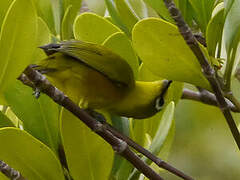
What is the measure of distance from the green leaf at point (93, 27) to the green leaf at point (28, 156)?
1.01 ft

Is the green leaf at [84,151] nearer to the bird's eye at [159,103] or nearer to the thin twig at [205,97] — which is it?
the bird's eye at [159,103]

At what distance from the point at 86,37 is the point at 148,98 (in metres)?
0.24

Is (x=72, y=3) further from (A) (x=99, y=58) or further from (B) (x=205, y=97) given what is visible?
(B) (x=205, y=97)

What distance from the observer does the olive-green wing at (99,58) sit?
4.34 feet

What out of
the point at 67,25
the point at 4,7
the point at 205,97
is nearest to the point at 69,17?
the point at 67,25

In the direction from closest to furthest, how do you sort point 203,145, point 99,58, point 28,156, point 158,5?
point 28,156 → point 158,5 → point 99,58 → point 203,145

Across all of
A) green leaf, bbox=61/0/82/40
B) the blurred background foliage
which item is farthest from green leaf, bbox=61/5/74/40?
the blurred background foliage

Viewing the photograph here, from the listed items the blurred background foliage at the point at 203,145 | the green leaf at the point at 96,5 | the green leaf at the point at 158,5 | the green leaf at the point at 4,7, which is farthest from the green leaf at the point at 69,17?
the green leaf at the point at 96,5

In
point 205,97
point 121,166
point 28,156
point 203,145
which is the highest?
point 28,156

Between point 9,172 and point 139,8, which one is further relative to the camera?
point 139,8

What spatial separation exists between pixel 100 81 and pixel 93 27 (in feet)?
0.57

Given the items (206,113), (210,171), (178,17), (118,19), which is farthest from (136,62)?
(210,171)

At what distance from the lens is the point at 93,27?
133 cm

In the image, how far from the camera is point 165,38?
113 centimetres
